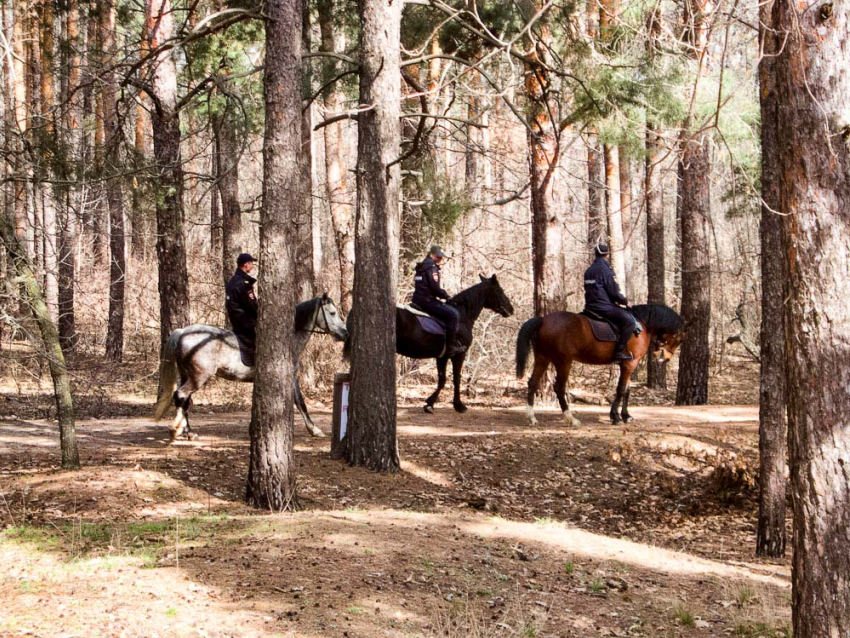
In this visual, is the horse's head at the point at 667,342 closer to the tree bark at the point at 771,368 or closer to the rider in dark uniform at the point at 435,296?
the rider in dark uniform at the point at 435,296

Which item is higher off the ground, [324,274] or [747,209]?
[747,209]

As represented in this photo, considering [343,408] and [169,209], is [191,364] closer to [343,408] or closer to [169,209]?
[343,408]

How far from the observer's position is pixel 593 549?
28.5 feet

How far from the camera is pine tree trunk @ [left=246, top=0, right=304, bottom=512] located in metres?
9.16

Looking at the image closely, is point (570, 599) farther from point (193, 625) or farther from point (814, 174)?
point (814, 174)

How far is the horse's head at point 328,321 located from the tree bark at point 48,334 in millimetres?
3975

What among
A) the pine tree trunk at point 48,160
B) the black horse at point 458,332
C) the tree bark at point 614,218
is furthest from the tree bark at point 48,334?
the tree bark at point 614,218

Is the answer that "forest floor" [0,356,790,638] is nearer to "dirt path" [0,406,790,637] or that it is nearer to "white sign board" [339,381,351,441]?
"dirt path" [0,406,790,637]

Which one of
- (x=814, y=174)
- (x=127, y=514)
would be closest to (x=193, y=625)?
(x=127, y=514)

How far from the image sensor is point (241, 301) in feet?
41.4

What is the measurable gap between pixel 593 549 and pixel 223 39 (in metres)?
11.4

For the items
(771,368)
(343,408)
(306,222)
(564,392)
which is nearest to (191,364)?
(343,408)

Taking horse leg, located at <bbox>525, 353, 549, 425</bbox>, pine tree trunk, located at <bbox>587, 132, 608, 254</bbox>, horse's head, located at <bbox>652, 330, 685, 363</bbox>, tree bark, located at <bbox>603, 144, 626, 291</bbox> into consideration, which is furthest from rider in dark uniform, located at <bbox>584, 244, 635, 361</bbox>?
pine tree trunk, located at <bbox>587, 132, 608, 254</bbox>

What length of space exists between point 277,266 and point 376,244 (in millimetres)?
2246
